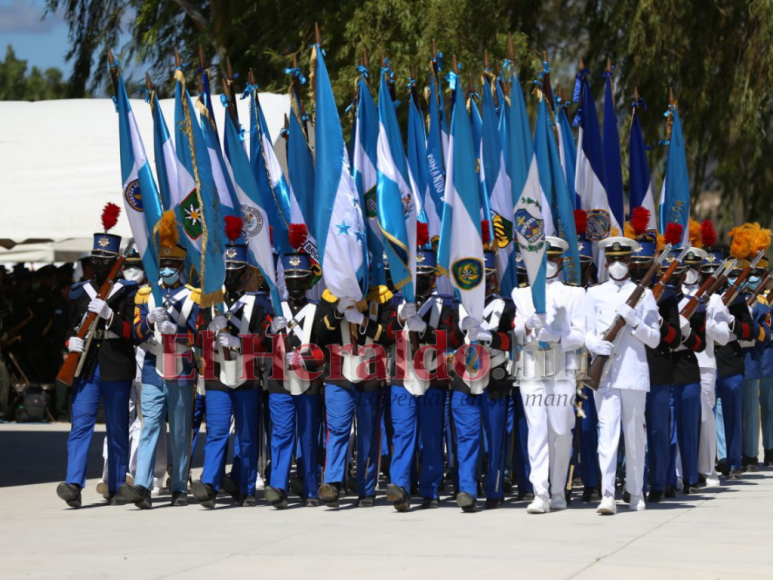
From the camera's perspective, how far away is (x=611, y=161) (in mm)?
15211

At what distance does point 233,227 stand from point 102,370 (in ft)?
4.91

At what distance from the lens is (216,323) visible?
11055 millimetres

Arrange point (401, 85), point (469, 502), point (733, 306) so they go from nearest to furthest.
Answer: point (469, 502)
point (733, 306)
point (401, 85)

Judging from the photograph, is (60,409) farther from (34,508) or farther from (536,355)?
(536,355)

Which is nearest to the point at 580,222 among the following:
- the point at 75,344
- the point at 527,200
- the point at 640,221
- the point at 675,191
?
the point at 527,200

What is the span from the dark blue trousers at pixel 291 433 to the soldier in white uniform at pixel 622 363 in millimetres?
2178

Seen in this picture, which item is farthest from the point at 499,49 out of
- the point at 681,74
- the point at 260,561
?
the point at 260,561

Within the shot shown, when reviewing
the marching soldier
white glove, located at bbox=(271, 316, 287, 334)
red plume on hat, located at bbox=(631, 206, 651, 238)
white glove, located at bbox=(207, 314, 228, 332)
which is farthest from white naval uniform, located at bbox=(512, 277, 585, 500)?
white glove, located at bbox=(207, 314, 228, 332)

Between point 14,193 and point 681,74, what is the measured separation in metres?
11.1

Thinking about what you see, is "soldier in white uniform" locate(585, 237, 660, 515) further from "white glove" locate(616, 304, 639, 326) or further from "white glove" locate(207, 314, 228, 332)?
"white glove" locate(207, 314, 228, 332)

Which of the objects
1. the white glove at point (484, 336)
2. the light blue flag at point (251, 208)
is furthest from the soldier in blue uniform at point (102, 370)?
the white glove at point (484, 336)

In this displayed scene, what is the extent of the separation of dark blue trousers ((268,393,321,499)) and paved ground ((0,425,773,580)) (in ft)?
1.13

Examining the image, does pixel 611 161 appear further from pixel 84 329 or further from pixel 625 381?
pixel 84 329

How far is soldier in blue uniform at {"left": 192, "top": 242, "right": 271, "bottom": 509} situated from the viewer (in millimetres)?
11062
